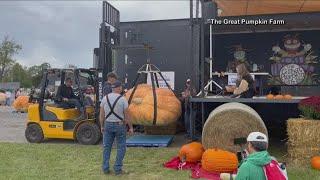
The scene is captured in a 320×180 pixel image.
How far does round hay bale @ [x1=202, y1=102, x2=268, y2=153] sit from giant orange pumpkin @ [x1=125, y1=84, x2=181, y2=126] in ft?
7.72

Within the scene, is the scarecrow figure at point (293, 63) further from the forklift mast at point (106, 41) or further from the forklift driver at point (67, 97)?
the forklift driver at point (67, 97)

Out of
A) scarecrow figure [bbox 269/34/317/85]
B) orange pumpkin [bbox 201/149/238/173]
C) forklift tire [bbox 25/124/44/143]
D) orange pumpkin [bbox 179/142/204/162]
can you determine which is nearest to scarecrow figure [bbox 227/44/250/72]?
scarecrow figure [bbox 269/34/317/85]

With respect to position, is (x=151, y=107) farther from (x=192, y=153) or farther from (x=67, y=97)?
(x=67, y=97)

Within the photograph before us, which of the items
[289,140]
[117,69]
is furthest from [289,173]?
[117,69]

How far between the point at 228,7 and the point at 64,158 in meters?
5.09

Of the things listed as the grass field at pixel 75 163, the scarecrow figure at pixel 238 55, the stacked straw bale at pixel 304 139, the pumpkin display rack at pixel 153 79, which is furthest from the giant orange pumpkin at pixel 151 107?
the stacked straw bale at pixel 304 139

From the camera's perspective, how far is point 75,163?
9.45m

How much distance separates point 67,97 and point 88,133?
1256 mm

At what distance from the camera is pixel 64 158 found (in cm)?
998

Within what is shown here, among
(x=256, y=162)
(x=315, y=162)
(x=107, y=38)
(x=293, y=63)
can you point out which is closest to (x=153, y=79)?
(x=107, y=38)

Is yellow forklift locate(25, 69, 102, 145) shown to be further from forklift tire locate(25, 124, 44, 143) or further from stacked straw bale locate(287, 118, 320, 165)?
stacked straw bale locate(287, 118, 320, 165)

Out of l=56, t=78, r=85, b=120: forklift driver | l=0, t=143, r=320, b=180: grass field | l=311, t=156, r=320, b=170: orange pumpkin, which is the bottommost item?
l=0, t=143, r=320, b=180: grass field

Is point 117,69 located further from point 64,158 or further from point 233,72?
point 64,158

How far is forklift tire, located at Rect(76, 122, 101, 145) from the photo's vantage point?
1195 centimetres
